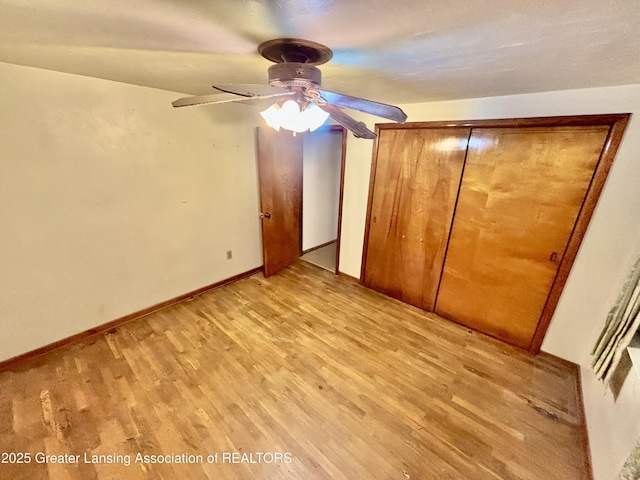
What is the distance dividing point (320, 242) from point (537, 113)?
3.24 meters

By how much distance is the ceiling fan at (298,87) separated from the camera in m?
1.06

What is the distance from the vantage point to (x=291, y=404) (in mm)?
1813

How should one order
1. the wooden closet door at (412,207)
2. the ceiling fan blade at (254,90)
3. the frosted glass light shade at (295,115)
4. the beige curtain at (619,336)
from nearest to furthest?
the ceiling fan blade at (254,90), the frosted glass light shade at (295,115), the beige curtain at (619,336), the wooden closet door at (412,207)

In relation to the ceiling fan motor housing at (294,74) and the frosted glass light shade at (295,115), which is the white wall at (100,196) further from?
the ceiling fan motor housing at (294,74)

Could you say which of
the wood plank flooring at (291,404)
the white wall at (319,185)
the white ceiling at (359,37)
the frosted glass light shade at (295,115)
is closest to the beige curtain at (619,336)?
the wood plank flooring at (291,404)

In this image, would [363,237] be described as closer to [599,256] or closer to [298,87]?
[599,256]

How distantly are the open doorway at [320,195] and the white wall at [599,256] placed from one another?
1.83 metres

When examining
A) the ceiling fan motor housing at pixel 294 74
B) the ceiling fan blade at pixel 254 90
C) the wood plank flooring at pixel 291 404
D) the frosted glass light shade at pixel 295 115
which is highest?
the ceiling fan motor housing at pixel 294 74

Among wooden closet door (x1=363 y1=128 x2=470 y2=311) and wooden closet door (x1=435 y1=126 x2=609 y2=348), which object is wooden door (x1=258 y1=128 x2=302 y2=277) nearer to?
wooden closet door (x1=363 y1=128 x2=470 y2=311)

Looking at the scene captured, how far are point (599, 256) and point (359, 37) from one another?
2.26 meters

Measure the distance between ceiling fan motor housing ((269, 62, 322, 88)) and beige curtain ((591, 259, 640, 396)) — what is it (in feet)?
6.38

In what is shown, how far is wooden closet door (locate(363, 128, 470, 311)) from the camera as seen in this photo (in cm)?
246

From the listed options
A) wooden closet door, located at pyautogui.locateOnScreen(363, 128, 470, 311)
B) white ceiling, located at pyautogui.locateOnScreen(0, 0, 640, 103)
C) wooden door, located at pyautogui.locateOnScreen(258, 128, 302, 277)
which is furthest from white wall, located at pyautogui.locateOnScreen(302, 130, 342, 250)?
white ceiling, located at pyautogui.locateOnScreen(0, 0, 640, 103)

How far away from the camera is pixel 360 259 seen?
131 inches
